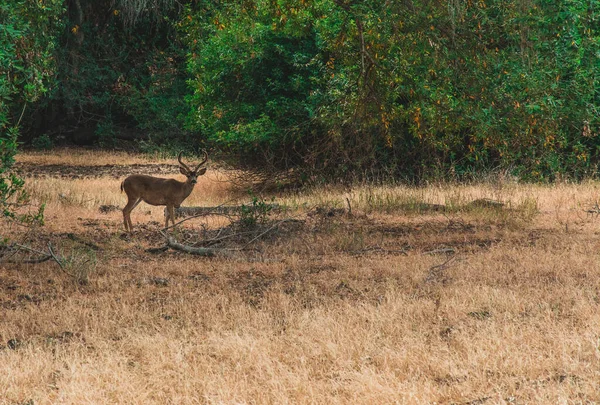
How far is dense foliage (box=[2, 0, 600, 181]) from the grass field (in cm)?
203

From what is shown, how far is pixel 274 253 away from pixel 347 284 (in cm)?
240

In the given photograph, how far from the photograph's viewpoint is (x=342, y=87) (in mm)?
16344

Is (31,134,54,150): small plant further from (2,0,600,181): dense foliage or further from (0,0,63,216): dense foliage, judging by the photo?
(0,0,63,216): dense foliage

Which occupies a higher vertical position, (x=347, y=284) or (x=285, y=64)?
(x=285, y=64)

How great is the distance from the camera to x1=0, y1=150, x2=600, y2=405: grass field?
577cm

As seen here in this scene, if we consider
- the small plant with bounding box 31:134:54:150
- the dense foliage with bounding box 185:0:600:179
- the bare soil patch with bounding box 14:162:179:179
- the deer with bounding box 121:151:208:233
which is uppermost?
the dense foliage with bounding box 185:0:600:179

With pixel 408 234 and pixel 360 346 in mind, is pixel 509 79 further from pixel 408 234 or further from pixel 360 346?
pixel 360 346

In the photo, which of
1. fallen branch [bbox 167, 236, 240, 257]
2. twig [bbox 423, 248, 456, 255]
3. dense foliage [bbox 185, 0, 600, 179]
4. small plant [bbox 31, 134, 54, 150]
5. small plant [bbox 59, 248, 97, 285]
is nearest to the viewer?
small plant [bbox 59, 248, 97, 285]

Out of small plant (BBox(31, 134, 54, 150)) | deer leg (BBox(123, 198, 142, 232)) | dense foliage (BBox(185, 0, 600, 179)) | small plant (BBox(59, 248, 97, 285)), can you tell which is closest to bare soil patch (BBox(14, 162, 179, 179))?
small plant (BBox(31, 134, 54, 150))

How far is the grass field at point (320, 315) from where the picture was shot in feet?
18.9

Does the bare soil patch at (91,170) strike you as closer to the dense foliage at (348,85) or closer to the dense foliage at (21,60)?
the dense foliage at (348,85)

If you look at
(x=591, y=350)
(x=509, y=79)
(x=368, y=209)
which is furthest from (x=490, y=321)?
(x=368, y=209)

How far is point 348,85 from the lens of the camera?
14.5 meters

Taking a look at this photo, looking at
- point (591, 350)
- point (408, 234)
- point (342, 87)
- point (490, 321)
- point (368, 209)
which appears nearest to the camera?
point (591, 350)
